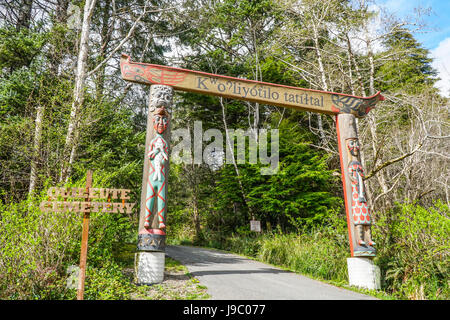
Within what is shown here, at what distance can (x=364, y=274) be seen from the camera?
5.66m

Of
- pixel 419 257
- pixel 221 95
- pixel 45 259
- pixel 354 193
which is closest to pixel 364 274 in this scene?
pixel 419 257

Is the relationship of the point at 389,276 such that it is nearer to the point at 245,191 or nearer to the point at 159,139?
the point at 159,139

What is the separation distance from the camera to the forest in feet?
17.5

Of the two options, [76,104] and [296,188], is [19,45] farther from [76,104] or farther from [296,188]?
[296,188]

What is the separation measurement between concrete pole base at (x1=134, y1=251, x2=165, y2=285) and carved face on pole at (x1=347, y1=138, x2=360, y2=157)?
4.79 m

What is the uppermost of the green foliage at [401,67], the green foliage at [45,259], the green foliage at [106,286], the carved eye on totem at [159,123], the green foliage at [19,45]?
the green foliage at [401,67]

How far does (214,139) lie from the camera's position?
16359 millimetres

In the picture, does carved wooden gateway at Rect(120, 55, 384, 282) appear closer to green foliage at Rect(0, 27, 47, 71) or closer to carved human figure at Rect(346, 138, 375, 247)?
carved human figure at Rect(346, 138, 375, 247)

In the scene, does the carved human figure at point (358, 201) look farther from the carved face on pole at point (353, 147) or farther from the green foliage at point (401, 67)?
the green foliage at point (401, 67)

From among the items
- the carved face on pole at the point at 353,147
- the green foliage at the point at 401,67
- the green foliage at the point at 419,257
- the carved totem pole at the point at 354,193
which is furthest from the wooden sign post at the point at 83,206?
the green foliage at the point at 401,67

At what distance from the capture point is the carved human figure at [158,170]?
17.3 feet

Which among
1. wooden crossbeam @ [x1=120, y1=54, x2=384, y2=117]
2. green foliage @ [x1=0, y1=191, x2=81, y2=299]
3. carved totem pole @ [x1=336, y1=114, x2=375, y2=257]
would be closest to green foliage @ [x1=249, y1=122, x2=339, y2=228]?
carved totem pole @ [x1=336, y1=114, x2=375, y2=257]

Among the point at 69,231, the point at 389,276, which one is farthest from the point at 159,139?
the point at 389,276

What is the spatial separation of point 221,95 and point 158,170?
2170mm
